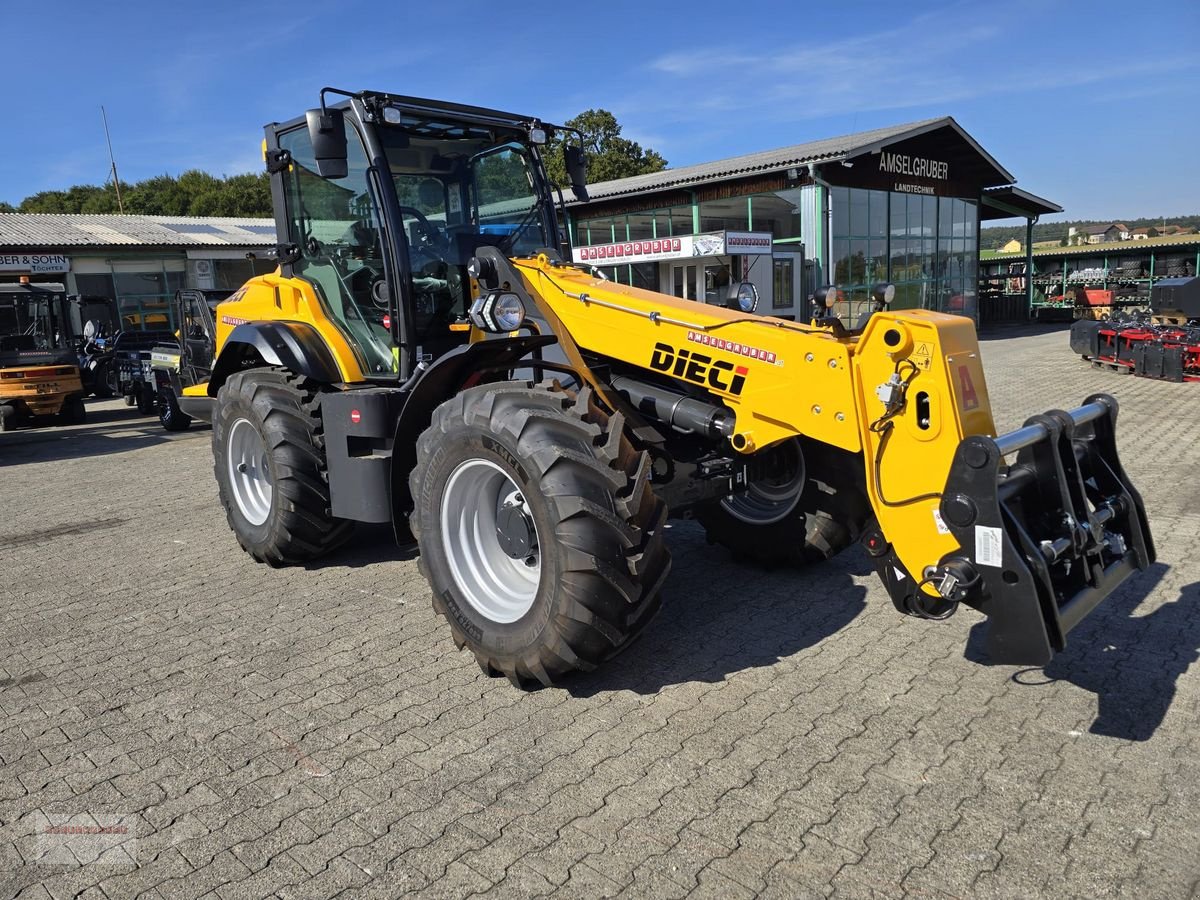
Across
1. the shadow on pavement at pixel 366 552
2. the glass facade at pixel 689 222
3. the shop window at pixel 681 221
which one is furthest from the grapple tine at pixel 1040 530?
the shop window at pixel 681 221

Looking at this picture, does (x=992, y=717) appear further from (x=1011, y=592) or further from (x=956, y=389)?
(x=956, y=389)

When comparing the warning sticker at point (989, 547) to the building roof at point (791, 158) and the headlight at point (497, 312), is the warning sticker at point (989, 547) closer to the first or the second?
the headlight at point (497, 312)

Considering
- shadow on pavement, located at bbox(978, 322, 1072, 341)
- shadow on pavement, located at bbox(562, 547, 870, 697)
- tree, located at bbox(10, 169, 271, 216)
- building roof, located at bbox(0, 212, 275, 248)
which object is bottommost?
shadow on pavement, located at bbox(978, 322, 1072, 341)

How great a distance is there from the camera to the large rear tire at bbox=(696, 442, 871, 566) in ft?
15.7

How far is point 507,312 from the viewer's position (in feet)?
15.1

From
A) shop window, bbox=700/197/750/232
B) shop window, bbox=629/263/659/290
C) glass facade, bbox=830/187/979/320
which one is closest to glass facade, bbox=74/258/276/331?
shop window, bbox=629/263/659/290

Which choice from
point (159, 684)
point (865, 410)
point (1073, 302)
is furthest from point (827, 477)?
point (1073, 302)

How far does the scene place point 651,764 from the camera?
3.48m

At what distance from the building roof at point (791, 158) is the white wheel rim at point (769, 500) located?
16.3m

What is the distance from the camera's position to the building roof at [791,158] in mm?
21547

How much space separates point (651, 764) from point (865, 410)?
170 centimetres

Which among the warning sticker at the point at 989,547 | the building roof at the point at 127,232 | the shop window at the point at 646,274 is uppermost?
the building roof at the point at 127,232

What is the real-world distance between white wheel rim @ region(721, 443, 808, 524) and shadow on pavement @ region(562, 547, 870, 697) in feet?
1.30

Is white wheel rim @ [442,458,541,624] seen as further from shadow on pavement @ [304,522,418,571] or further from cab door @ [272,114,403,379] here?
shadow on pavement @ [304,522,418,571]
